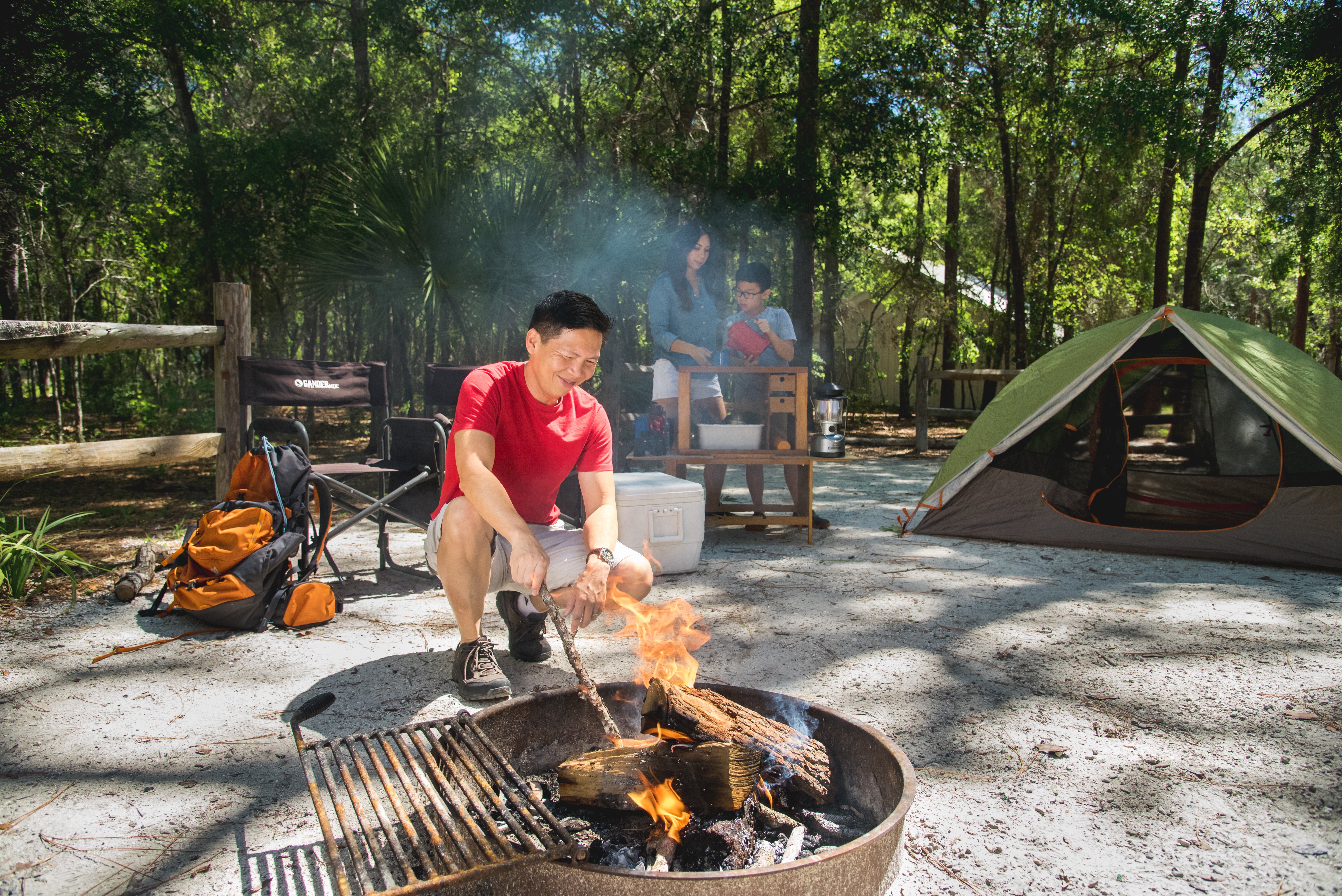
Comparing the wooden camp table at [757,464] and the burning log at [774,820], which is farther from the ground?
the wooden camp table at [757,464]

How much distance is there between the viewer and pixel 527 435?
2.34m

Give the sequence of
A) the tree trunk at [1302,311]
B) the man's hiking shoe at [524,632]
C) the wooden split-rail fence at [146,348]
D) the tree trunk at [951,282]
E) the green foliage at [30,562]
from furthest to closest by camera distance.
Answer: the tree trunk at [1302,311] < the tree trunk at [951,282] < the wooden split-rail fence at [146,348] < the green foliage at [30,562] < the man's hiking shoe at [524,632]

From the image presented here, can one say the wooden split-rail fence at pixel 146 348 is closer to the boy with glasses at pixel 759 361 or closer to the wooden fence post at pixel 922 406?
the boy with glasses at pixel 759 361

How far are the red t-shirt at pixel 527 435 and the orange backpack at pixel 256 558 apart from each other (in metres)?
1.06

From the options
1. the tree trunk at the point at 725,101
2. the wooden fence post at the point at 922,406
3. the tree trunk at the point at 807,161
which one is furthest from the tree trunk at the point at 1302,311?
the tree trunk at the point at 725,101

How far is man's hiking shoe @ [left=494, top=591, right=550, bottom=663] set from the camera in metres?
2.72

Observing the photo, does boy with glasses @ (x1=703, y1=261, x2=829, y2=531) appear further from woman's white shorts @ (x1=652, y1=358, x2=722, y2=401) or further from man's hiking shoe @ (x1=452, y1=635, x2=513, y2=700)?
man's hiking shoe @ (x1=452, y1=635, x2=513, y2=700)

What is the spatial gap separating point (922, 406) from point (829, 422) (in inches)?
220

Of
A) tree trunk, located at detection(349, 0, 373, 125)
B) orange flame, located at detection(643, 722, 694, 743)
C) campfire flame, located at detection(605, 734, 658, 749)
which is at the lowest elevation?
campfire flame, located at detection(605, 734, 658, 749)

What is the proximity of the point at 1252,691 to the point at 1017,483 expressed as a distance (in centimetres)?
243

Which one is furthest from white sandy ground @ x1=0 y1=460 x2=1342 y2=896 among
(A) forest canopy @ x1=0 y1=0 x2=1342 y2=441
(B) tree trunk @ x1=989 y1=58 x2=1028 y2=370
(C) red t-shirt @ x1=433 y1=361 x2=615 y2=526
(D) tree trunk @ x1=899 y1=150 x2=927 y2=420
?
(D) tree trunk @ x1=899 y1=150 x2=927 y2=420

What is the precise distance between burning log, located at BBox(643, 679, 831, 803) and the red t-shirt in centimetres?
77

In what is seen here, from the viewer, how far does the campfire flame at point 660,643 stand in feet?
6.16

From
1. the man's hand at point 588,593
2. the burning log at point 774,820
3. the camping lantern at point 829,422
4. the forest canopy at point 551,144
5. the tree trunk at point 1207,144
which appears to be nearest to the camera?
the burning log at point 774,820
